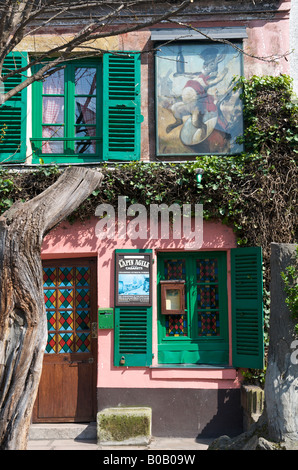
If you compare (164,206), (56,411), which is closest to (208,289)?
(164,206)

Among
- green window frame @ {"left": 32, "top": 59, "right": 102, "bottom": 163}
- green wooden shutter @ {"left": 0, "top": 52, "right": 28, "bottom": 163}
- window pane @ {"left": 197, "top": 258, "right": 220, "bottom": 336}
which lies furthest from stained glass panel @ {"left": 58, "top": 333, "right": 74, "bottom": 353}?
green wooden shutter @ {"left": 0, "top": 52, "right": 28, "bottom": 163}

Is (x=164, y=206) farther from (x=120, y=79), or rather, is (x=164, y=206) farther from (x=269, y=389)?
(x=269, y=389)

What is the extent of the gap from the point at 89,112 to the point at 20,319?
4.83 meters

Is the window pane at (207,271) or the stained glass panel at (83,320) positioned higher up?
the window pane at (207,271)

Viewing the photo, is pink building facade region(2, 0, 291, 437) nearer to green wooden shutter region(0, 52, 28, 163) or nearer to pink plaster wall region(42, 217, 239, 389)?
pink plaster wall region(42, 217, 239, 389)

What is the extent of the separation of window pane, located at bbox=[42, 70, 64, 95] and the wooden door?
2585 millimetres

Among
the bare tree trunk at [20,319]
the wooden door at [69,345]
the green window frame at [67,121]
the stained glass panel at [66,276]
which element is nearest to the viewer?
the bare tree trunk at [20,319]

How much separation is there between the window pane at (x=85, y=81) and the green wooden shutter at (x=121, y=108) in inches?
12.3

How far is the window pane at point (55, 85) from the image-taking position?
8500mm

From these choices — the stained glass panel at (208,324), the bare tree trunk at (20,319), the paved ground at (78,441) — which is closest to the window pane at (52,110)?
the stained glass panel at (208,324)

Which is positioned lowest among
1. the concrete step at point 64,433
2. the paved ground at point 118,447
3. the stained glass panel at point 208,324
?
the paved ground at point 118,447

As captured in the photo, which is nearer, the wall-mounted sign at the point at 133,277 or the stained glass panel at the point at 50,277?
the wall-mounted sign at the point at 133,277

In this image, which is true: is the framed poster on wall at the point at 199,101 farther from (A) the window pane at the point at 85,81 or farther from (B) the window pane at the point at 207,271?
(B) the window pane at the point at 207,271

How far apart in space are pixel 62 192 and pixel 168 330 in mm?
3839
